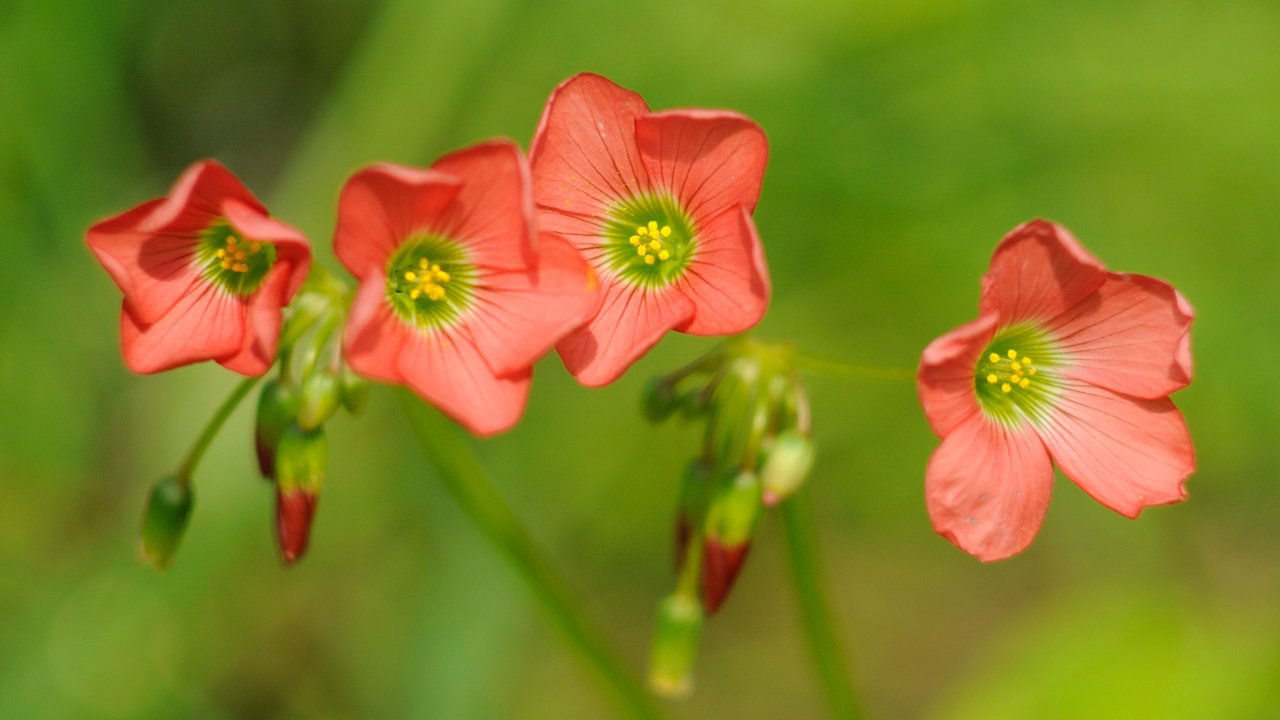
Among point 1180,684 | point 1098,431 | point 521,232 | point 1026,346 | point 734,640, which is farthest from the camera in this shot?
point 734,640

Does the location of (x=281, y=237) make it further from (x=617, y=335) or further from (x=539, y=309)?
(x=617, y=335)

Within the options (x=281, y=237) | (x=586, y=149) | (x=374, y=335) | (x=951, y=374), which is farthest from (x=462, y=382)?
(x=951, y=374)

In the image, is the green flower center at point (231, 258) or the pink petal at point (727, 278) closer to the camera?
the pink petal at point (727, 278)

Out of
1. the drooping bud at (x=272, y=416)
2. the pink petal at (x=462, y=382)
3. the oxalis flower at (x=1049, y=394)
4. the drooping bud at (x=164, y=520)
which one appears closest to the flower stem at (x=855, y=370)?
the oxalis flower at (x=1049, y=394)

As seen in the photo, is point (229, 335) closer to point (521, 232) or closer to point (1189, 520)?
point (521, 232)

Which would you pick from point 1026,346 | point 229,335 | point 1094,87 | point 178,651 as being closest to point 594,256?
point 229,335

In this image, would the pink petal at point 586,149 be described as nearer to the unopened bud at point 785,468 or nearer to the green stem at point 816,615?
the unopened bud at point 785,468
